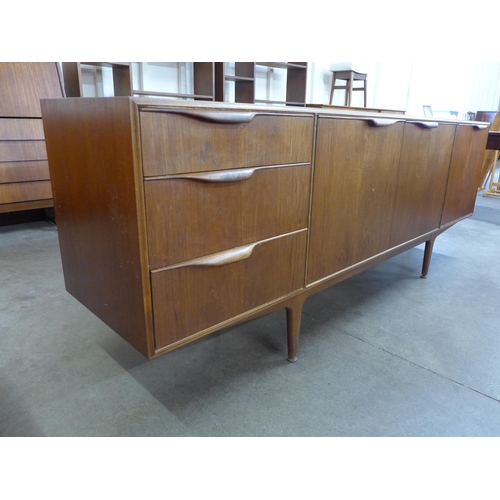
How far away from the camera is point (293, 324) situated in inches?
51.4

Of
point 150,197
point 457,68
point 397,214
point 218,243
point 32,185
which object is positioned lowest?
point 32,185

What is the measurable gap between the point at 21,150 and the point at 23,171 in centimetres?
13

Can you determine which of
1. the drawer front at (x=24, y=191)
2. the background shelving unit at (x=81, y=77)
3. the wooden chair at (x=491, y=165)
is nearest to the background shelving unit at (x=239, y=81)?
the background shelving unit at (x=81, y=77)

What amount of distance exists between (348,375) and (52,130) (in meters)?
1.10

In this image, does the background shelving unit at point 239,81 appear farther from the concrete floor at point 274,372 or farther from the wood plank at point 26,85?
the concrete floor at point 274,372

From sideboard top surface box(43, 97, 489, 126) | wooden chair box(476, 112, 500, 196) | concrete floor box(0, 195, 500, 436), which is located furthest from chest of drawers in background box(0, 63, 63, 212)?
wooden chair box(476, 112, 500, 196)

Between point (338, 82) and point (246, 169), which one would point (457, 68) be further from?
point (246, 169)

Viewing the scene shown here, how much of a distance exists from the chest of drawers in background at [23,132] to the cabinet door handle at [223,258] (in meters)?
2.17

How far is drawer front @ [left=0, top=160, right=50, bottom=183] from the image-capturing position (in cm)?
250

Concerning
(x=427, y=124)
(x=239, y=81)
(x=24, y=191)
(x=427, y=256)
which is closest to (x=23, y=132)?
(x=24, y=191)

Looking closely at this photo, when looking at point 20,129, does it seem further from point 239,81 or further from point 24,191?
point 239,81

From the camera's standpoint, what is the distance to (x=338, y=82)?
5.17 metres

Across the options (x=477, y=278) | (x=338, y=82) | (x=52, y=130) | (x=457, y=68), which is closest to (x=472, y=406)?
(x=477, y=278)

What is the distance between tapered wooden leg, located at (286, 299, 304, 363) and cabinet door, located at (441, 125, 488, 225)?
3.61ft
